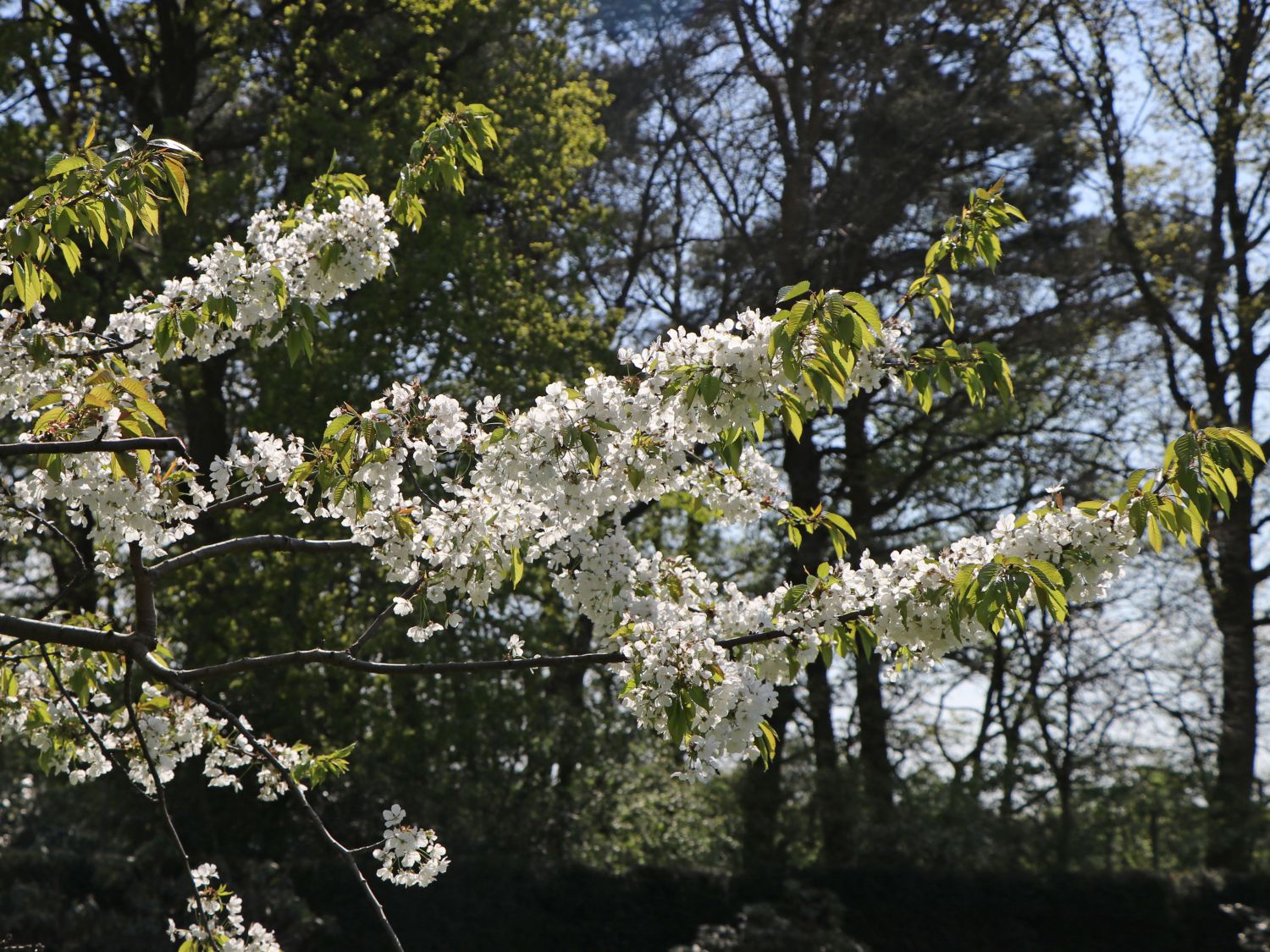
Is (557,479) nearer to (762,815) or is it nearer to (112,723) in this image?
(112,723)

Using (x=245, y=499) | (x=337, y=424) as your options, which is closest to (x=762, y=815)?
(x=245, y=499)

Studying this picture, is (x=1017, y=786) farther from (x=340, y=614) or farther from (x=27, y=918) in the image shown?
(x=27, y=918)

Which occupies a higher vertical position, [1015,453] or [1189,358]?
[1189,358]

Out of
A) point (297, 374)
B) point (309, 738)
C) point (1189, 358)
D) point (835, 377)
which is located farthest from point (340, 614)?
point (1189, 358)

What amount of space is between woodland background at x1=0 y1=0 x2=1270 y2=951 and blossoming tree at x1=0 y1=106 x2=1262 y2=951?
610 cm

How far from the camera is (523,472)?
3.15 meters

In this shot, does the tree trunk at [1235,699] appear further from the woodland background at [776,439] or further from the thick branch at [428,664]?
the thick branch at [428,664]

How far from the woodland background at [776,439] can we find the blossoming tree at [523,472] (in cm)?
610

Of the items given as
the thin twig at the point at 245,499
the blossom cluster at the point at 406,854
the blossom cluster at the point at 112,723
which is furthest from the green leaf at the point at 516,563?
the blossom cluster at the point at 112,723

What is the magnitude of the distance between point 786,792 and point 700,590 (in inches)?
402

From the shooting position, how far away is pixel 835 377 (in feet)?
9.36

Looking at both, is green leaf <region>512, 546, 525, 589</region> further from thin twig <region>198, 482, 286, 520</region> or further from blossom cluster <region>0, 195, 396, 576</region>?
blossom cluster <region>0, 195, 396, 576</region>

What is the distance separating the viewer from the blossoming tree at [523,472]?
2902 mm

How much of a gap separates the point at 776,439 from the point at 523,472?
36.7 ft
